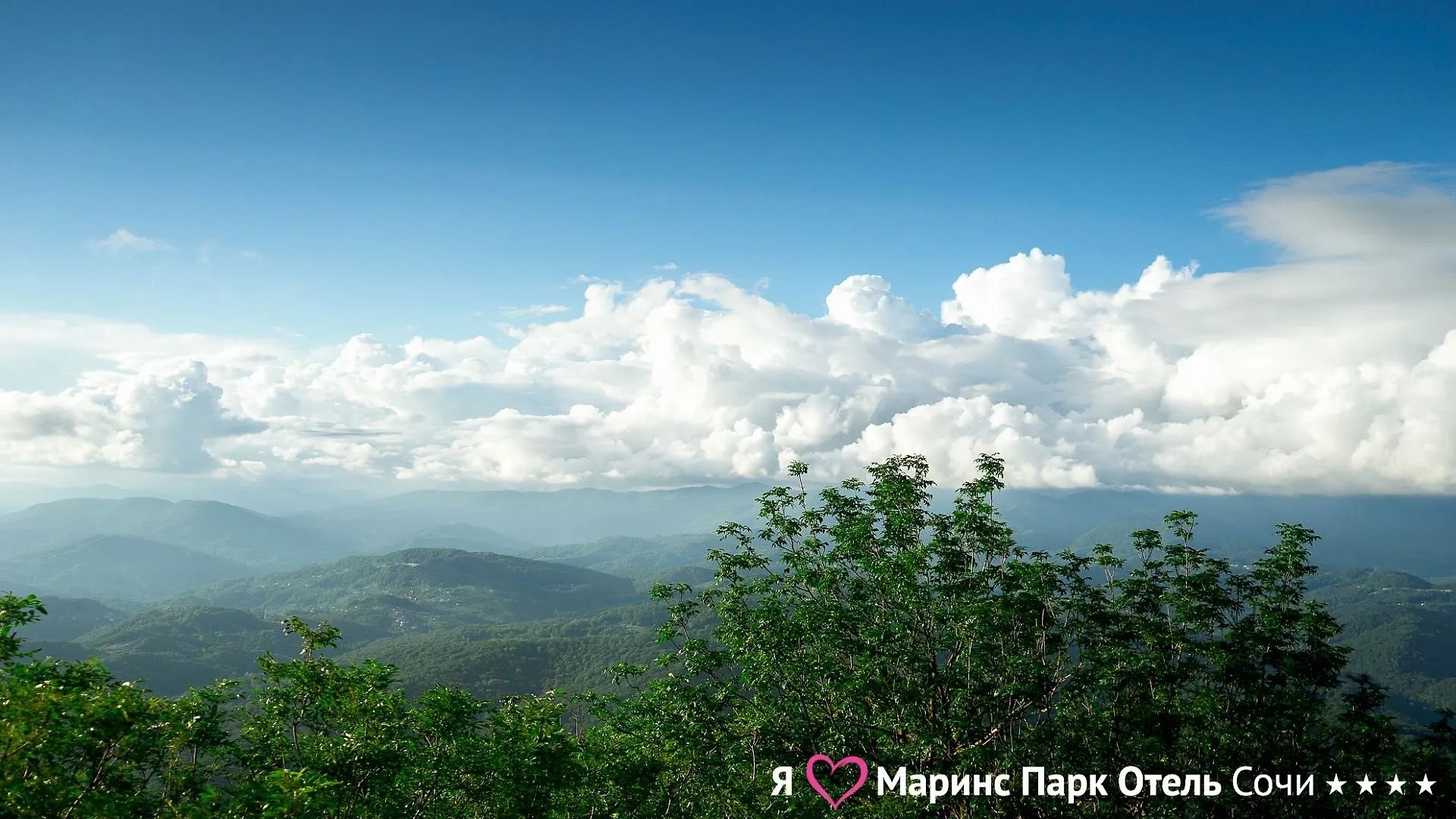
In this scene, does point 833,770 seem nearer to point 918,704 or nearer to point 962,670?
point 918,704

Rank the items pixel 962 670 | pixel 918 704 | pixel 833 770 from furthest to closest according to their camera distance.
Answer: pixel 962 670 < pixel 918 704 < pixel 833 770

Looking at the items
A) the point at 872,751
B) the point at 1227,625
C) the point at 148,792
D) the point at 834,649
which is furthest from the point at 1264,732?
the point at 148,792

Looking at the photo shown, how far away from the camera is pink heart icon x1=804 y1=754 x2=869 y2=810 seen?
89.4 feet

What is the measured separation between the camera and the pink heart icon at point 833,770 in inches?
1072

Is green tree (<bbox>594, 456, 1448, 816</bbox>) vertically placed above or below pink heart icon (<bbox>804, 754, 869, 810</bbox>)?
above

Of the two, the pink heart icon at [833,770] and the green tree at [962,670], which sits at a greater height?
the green tree at [962,670]

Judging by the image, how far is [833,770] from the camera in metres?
28.6

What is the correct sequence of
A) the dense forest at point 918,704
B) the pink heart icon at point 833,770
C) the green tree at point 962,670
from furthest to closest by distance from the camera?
1. the green tree at point 962,670
2. the pink heart icon at point 833,770
3. the dense forest at point 918,704

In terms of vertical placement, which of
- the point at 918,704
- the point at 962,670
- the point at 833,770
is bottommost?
the point at 833,770

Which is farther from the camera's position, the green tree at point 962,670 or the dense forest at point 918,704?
the green tree at point 962,670

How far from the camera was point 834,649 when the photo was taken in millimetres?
29891

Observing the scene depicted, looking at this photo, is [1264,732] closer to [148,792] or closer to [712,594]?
[712,594]

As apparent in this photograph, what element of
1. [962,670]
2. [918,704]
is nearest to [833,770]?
[918,704]

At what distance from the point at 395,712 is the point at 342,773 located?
286 centimetres
